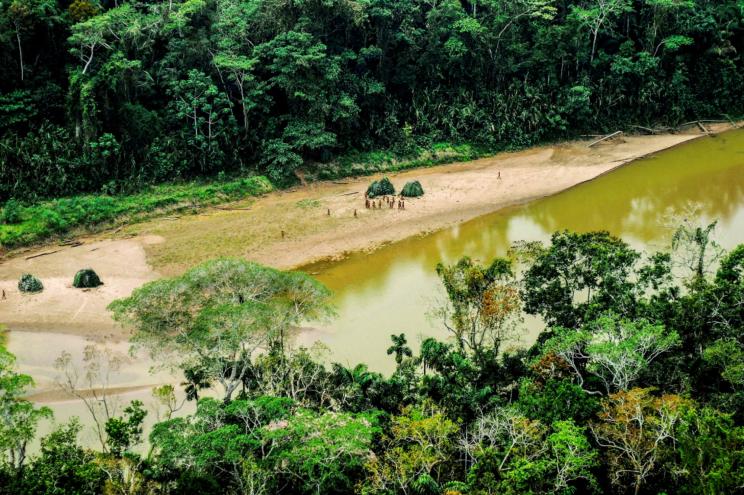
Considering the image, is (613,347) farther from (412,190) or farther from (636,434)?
(412,190)

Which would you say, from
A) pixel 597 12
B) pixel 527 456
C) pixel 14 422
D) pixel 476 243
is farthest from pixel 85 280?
pixel 597 12

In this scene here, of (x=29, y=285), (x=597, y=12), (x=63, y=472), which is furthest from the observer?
(x=597, y=12)

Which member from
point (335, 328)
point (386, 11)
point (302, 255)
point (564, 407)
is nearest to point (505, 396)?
point (564, 407)

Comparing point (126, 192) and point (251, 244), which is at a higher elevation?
point (126, 192)

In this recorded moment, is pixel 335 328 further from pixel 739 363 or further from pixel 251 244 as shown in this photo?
pixel 739 363

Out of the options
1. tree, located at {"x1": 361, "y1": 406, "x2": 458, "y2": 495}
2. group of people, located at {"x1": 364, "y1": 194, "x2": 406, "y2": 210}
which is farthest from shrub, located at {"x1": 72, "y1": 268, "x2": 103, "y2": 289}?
tree, located at {"x1": 361, "y1": 406, "x2": 458, "y2": 495}

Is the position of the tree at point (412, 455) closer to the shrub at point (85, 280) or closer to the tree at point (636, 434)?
the tree at point (636, 434)
